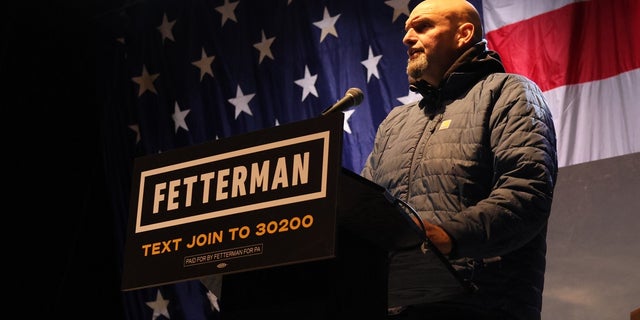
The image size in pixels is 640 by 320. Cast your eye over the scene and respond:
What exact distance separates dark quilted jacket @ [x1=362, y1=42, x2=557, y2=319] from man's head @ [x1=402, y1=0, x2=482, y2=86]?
0.21ft

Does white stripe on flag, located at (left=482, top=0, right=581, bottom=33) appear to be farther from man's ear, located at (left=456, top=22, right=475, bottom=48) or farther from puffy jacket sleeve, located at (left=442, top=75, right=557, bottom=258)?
puffy jacket sleeve, located at (left=442, top=75, right=557, bottom=258)

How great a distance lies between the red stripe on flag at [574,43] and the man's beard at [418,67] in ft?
4.18

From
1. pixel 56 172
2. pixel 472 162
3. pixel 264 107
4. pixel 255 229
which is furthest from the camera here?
pixel 56 172

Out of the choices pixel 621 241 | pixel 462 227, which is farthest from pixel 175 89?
pixel 462 227

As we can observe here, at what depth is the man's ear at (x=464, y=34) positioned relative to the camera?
8.89ft

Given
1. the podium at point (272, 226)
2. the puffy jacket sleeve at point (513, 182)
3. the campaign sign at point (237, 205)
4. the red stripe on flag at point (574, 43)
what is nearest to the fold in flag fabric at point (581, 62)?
the red stripe on flag at point (574, 43)

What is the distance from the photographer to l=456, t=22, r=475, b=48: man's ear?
271cm

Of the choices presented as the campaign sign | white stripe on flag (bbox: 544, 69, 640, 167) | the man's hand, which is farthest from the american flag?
the campaign sign

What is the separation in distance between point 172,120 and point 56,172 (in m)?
0.68

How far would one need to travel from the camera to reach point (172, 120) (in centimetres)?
490

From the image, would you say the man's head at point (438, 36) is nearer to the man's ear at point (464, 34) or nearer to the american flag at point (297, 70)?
the man's ear at point (464, 34)

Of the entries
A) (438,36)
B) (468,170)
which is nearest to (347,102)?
(468,170)

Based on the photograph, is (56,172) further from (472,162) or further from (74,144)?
(472,162)

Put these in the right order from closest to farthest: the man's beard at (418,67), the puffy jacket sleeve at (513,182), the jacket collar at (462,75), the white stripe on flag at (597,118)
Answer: the puffy jacket sleeve at (513,182) → the jacket collar at (462,75) → the man's beard at (418,67) → the white stripe on flag at (597,118)
